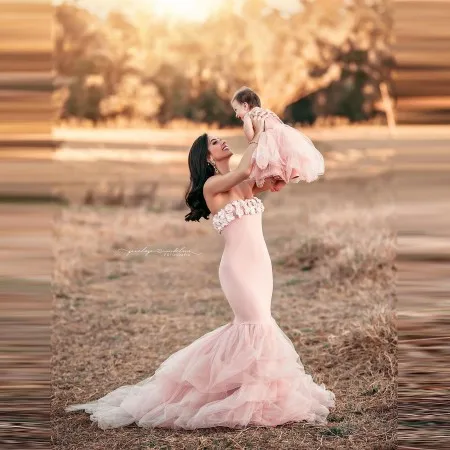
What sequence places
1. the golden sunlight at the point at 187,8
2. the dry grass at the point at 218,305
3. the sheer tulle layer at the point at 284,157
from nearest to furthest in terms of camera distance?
1. the sheer tulle layer at the point at 284,157
2. the dry grass at the point at 218,305
3. the golden sunlight at the point at 187,8

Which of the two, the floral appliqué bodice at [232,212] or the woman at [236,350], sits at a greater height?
the floral appliqué bodice at [232,212]

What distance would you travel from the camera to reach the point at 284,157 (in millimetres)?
3123

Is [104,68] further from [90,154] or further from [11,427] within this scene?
[11,427]

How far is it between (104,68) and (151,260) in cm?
187

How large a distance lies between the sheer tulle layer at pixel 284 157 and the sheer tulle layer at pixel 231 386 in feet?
1.84

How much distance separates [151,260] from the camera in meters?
7.34

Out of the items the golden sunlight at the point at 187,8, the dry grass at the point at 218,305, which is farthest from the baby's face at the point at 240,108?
the golden sunlight at the point at 187,8

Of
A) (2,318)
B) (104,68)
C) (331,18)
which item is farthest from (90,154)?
(2,318)

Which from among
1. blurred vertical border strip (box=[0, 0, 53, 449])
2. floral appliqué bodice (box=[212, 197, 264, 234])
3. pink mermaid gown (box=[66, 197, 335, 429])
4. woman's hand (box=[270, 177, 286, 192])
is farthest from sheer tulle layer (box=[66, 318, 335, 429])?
blurred vertical border strip (box=[0, 0, 53, 449])

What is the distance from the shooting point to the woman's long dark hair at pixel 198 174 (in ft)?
10.6

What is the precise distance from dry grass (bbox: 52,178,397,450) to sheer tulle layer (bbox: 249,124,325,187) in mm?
937

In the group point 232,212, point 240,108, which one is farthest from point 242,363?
point 240,108

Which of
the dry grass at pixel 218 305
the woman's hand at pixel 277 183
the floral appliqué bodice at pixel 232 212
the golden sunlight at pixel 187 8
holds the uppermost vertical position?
the golden sunlight at pixel 187 8

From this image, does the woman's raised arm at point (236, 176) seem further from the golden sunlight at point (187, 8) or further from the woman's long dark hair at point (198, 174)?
the golden sunlight at point (187, 8)
